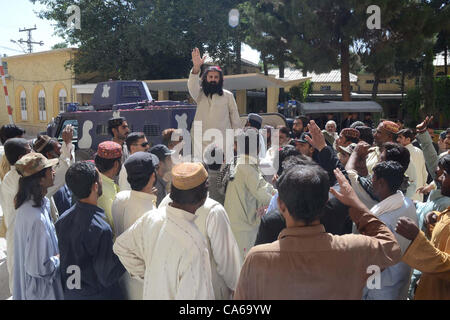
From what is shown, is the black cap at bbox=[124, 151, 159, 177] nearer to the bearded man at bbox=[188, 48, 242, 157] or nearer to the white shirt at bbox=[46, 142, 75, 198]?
the white shirt at bbox=[46, 142, 75, 198]

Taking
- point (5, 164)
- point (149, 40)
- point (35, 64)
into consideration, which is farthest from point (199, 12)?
point (5, 164)

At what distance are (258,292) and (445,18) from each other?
17236 mm

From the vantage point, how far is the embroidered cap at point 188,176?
80.9 inches

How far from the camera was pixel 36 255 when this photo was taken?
2498 mm

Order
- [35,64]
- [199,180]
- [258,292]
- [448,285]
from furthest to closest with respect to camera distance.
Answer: [35,64], [448,285], [199,180], [258,292]

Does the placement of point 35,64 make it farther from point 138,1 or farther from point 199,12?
point 199,12

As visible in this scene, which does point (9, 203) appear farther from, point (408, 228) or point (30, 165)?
point (408, 228)

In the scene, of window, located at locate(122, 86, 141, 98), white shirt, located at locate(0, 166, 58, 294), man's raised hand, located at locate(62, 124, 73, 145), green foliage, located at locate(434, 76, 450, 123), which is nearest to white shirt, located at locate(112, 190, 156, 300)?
white shirt, located at locate(0, 166, 58, 294)

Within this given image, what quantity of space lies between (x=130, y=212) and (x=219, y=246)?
2.36 feet

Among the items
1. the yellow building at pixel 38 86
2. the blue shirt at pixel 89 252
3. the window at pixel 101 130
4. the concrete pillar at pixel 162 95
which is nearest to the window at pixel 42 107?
the yellow building at pixel 38 86

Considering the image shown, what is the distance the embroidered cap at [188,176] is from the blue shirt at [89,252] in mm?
618

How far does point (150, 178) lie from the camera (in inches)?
104
